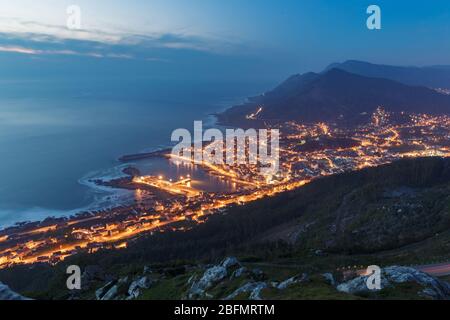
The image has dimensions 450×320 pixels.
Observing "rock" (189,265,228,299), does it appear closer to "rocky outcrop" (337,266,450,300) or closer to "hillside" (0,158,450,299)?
"hillside" (0,158,450,299)

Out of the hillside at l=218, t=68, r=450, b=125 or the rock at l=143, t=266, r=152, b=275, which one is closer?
the rock at l=143, t=266, r=152, b=275

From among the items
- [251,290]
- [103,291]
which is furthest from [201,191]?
[251,290]

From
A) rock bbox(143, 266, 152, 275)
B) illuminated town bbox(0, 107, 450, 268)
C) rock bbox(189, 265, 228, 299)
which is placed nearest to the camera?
rock bbox(189, 265, 228, 299)

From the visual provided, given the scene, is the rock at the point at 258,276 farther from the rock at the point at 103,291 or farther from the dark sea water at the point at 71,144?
the dark sea water at the point at 71,144

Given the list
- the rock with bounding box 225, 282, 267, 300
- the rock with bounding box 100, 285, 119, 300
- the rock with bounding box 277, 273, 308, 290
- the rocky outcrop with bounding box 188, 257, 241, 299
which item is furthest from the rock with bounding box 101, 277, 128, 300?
the rock with bounding box 277, 273, 308, 290

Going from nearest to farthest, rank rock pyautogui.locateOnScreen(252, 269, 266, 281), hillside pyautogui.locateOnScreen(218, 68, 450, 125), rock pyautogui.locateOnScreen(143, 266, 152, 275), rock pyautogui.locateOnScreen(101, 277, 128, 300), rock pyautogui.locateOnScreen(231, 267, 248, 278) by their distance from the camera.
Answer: rock pyautogui.locateOnScreen(231, 267, 248, 278)
rock pyautogui.locateOnScreen(252, 269, 266, 281)
rock pyautogui.locateOnScreen(101, 277, 128, 300)
rock pyautogui.locateOnScreen(143, 266, 152, 275)
hillside pyautogui.locateOnScreen(218, 68, 450, 125)

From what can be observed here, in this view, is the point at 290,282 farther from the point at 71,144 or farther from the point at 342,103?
the point at 342,103

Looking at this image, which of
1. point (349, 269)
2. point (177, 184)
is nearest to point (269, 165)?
point (177, 184)
